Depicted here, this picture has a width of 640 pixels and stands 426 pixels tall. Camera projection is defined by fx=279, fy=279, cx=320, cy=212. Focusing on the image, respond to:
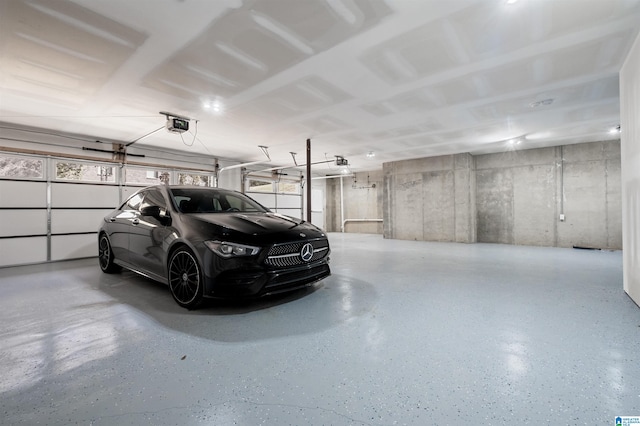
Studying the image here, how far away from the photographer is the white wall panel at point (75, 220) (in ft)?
19.6

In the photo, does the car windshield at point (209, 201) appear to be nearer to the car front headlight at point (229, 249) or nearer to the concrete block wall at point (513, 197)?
the car front headlight at point (229, 249)

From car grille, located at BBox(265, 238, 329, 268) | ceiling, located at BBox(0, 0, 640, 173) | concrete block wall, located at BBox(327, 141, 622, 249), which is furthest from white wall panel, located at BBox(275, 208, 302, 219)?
car grille, located at BBox(265, 238, 329, 268)

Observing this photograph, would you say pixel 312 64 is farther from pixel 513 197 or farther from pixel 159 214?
pixel 513 197

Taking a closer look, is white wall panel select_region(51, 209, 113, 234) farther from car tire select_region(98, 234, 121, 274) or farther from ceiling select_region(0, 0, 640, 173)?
car tire select_region(98, 234, 121, 274)

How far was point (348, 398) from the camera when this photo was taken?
1.43 meters

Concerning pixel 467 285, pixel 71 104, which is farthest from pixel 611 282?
pixel 71 104

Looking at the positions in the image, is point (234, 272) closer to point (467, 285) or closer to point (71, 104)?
point (467, 285)

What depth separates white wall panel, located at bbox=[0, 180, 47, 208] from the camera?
5.39m

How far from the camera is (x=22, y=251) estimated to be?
5.57 m

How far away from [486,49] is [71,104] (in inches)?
233

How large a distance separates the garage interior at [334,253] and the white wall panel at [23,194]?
0.11 feet

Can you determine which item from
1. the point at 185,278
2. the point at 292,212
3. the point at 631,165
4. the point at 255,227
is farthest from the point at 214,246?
the point at 292,212

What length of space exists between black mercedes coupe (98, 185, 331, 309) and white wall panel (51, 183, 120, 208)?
367cm

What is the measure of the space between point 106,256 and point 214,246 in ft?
9.98
